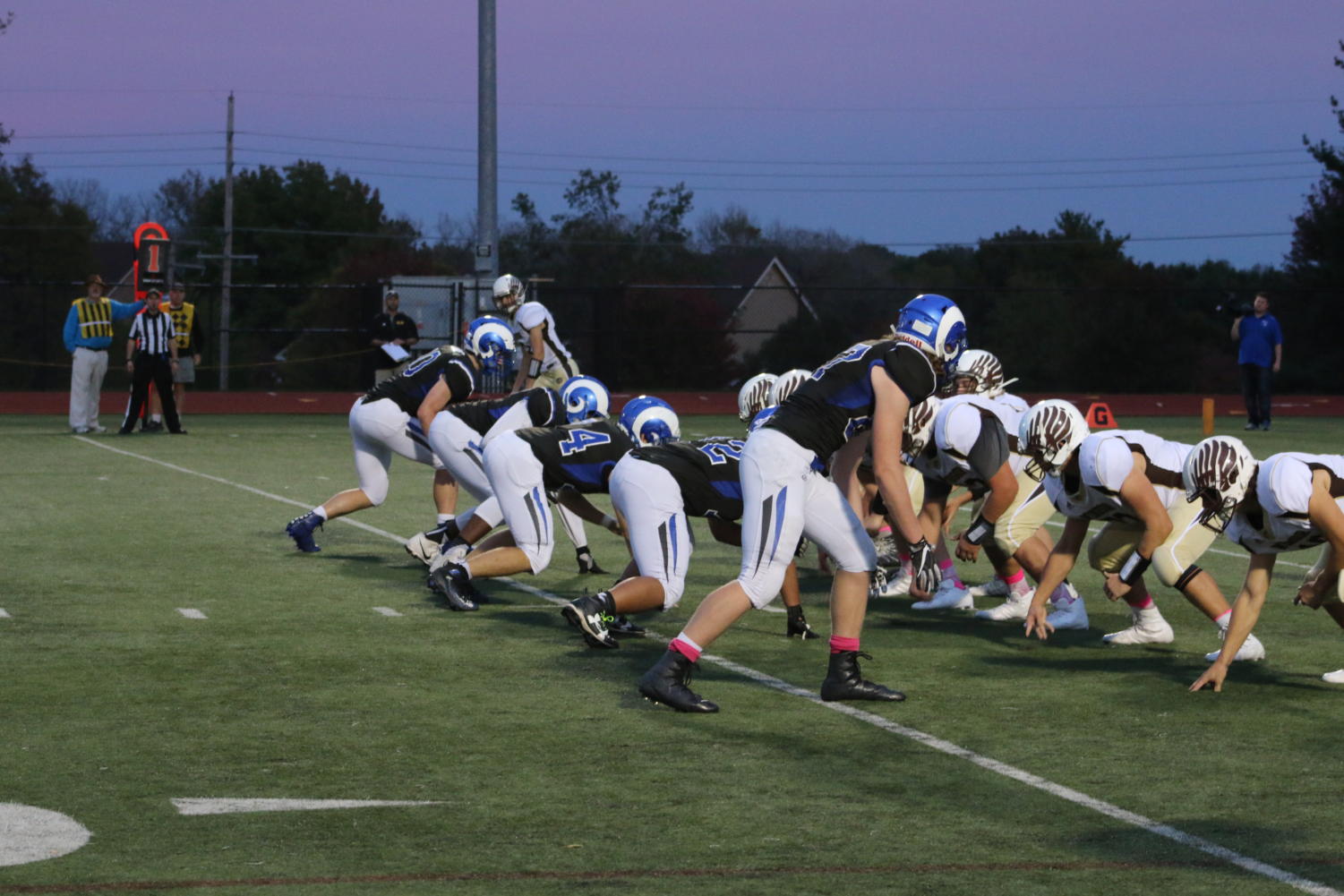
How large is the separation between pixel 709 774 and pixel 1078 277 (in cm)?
5132

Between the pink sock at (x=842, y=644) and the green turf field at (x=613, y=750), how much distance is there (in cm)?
25

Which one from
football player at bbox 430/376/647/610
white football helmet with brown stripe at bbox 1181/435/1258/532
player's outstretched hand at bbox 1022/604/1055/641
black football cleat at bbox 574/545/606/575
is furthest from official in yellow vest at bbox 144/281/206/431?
white football helmet with brown stripe at bbox 1181/435/1258/532

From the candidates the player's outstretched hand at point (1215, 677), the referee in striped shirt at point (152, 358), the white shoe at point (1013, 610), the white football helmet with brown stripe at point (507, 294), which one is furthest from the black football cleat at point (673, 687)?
the referee in striped shirt at point (152, 358)

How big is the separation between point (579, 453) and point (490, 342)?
228cm

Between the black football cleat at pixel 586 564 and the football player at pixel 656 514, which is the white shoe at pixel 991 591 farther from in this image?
the football player at pixel 656 514

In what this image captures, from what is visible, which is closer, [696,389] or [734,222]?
[696,389]

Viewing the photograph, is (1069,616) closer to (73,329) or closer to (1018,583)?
(1018,583)

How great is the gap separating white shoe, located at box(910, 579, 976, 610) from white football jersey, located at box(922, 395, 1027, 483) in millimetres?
812

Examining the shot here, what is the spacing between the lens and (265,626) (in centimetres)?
910

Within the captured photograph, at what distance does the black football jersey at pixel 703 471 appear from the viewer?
827 centimetres

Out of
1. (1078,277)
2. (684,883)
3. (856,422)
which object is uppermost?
(1078,277)

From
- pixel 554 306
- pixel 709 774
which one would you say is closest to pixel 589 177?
pixel 554 306

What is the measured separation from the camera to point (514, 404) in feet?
35.7

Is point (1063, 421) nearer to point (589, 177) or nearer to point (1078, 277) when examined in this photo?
point (1078, 277)
